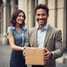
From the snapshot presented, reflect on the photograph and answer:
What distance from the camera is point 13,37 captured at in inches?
171

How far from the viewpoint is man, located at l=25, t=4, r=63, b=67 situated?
3.06 metres

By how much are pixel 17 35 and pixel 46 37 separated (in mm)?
1367

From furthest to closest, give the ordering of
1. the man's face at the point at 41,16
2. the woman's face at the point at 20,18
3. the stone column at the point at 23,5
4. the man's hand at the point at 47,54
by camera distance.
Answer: the stone column at the point at 23,5 < the woman's face at the point at 20,18 < the man's face at the point at 41,16 < the man's hand at the point at 47,54

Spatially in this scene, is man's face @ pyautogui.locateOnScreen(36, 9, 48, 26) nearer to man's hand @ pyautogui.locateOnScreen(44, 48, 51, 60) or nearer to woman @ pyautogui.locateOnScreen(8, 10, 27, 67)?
man's hand @ pyautogui.locateOnScreen(44, 48, 51, 60)

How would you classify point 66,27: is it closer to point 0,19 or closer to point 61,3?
point 61,3

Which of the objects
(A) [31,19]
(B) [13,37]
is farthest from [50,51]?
(A) [31,19]

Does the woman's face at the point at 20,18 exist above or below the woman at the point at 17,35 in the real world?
above

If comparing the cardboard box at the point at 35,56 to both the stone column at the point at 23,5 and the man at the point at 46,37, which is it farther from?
the stone column at the point at 23,5

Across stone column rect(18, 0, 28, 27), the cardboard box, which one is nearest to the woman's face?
the cardboard box

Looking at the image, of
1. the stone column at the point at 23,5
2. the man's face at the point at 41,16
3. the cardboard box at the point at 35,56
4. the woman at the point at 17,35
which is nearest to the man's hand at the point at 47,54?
the cardboard box at the point at 35,56

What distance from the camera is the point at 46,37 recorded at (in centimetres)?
310

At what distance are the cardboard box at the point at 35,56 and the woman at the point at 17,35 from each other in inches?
50.0

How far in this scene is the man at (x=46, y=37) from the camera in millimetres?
3062

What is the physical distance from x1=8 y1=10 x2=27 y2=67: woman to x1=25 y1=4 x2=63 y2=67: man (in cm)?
117
